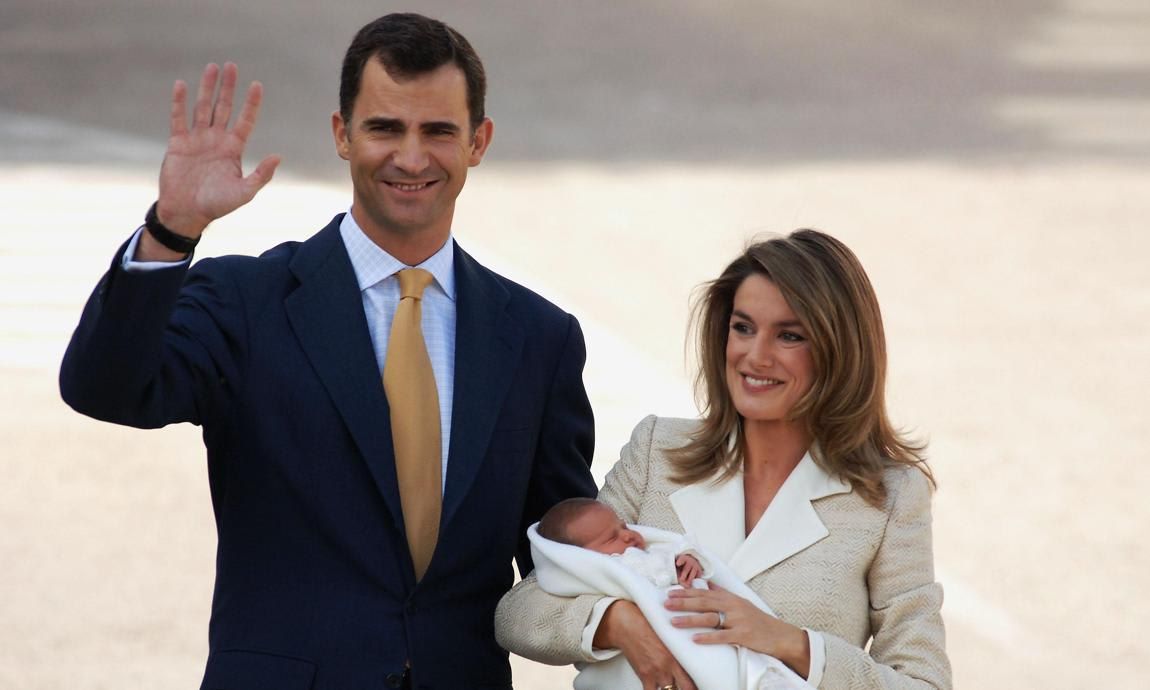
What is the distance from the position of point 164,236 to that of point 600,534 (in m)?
0.65

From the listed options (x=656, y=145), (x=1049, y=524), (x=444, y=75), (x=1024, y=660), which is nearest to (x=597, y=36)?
A: (x=656, y=145)

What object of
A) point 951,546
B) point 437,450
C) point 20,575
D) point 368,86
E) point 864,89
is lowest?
point 20,575

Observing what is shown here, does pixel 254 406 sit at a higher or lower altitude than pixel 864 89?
lower

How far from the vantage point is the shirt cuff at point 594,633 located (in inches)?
90.0

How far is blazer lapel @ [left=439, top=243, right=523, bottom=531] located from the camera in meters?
2.41

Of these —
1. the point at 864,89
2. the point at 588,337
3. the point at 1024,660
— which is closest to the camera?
the point at 1024,660

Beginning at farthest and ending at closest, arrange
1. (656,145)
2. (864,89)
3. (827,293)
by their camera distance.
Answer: (864,89) < (656,145) < (827,293)

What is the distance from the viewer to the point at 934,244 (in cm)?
775

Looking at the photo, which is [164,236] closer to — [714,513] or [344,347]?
[344,347]

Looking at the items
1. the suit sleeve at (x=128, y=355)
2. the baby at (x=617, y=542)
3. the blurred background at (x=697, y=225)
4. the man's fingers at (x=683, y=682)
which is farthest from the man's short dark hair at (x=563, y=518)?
the blurred background at (x=697, y=225)

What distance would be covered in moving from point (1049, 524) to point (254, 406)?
4089mm

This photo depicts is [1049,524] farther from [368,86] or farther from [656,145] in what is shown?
[368,86]

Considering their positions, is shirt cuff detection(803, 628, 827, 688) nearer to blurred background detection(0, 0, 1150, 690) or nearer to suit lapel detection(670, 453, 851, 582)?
suit lapel detection(670, 453, 851, 582)

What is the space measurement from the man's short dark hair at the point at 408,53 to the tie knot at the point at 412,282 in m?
0.21
